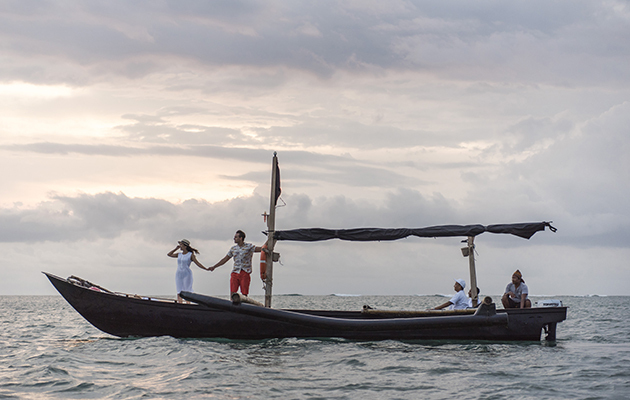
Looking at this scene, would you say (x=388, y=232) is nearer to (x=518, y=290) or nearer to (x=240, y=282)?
(x=518, y=290)

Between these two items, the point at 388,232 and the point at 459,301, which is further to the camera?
the point at 388,232

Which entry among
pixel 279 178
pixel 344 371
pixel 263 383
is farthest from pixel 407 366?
pixel 279 178

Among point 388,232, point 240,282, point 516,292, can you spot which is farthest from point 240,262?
point 516,292

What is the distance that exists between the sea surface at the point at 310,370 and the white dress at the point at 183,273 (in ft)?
4.25

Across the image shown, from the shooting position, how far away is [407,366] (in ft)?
35.6

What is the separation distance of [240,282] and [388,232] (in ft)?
13.3

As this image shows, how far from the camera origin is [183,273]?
13.9m

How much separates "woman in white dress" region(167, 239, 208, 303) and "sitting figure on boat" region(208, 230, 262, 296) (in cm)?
53

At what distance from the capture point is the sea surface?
8.73 meters

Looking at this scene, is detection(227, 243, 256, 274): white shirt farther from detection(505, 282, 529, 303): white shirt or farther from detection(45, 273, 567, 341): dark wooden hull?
detection(505, 282, 529, 303): white shirt

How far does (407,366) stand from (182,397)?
4456 mm

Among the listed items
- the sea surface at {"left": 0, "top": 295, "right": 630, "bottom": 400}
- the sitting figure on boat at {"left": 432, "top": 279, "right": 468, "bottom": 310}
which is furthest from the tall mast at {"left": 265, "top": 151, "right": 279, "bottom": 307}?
the sitting figure on boat at {"left": 432, "top": 279, "right": 468, "bottom": 310}

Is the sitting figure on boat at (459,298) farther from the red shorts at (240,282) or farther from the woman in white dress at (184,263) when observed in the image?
the woman in white dress at (184,263)

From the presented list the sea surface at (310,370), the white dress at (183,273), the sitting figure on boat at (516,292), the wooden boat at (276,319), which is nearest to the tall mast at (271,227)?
the wooden boat at (276,319)
